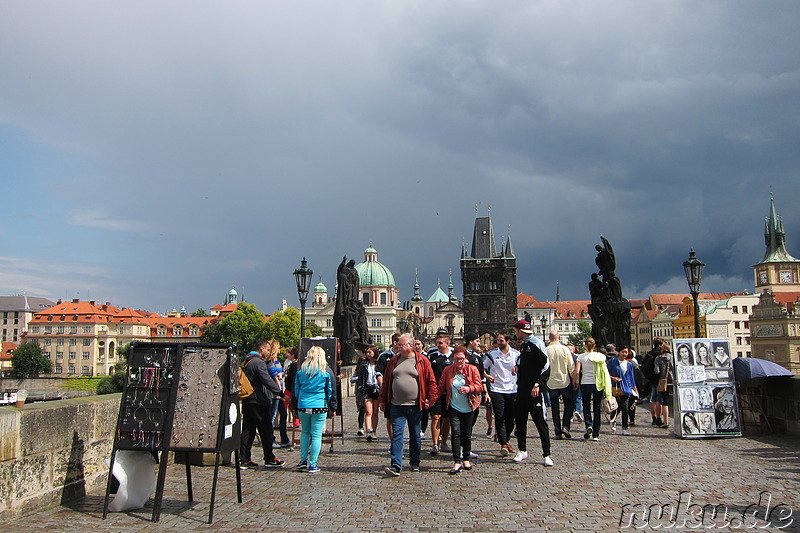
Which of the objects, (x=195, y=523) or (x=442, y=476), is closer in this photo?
(x=195, y=523)

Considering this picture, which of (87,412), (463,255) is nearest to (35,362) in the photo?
(463,255)

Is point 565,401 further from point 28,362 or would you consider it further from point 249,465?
point 28,362

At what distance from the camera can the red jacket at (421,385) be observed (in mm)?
9094

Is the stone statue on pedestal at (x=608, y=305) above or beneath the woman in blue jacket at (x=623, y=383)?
above

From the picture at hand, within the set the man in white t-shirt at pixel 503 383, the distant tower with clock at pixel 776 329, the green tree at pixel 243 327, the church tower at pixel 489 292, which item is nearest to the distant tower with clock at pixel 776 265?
the distant tower with clock at pixel 776 329

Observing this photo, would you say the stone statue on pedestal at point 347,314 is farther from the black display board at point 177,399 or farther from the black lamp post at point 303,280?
the black display board at point 177,399

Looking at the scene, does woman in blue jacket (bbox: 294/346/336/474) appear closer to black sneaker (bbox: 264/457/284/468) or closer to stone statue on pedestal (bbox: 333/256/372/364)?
black sneaker (bbox: 264/457/284/468)

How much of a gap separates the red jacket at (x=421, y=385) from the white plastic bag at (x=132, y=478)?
3.14m

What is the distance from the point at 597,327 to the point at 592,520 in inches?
617

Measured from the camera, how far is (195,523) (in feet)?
20.7

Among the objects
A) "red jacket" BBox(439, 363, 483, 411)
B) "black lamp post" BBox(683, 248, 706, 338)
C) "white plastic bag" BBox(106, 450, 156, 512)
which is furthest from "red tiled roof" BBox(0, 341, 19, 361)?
"white plastic bag" BBox(106, 450, 156, 512)

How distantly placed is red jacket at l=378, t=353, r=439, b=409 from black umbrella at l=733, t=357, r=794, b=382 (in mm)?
6715

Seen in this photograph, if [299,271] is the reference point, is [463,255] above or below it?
above

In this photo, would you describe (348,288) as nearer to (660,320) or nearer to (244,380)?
(244,380)
